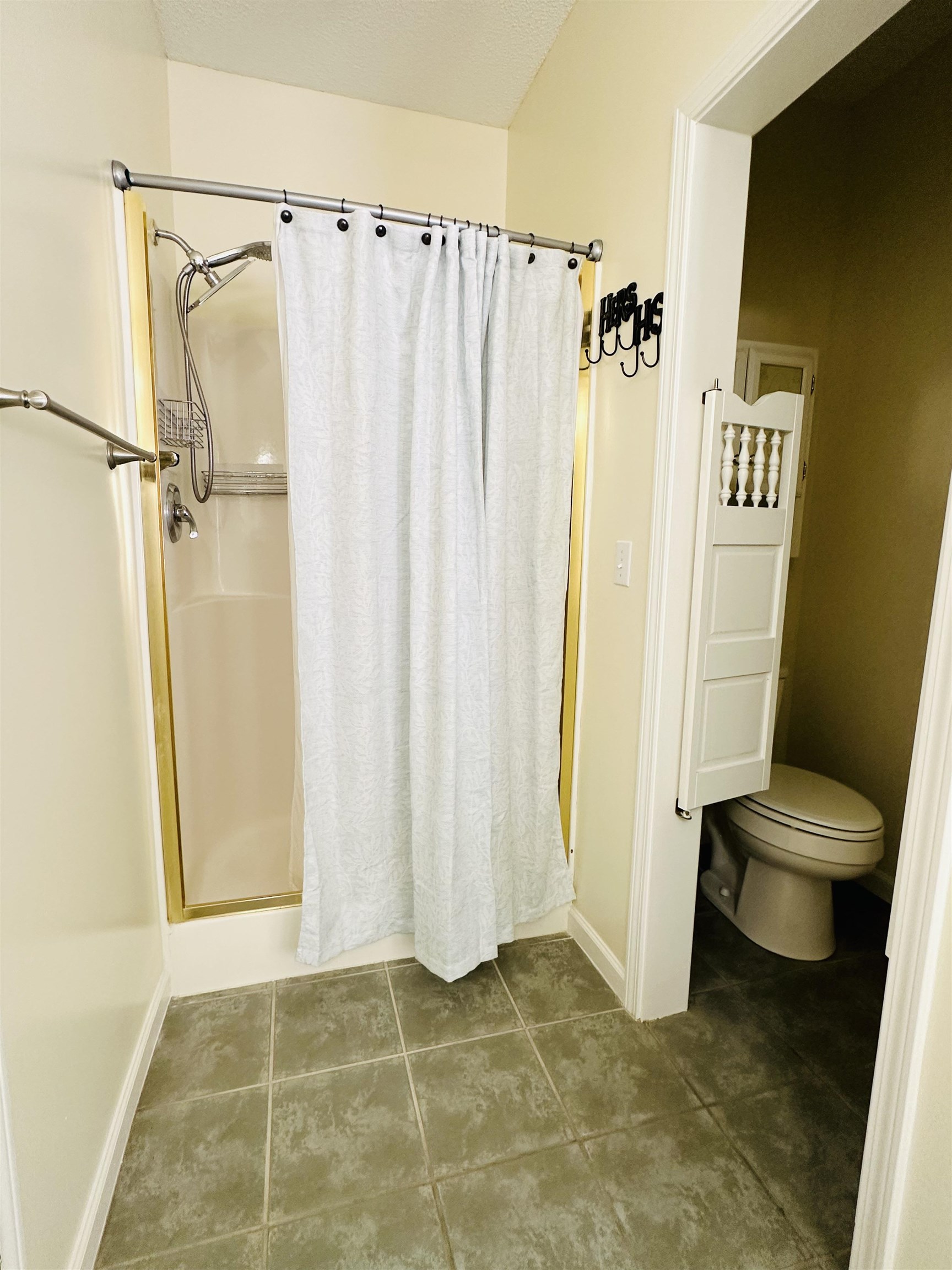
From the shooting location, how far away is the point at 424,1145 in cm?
130

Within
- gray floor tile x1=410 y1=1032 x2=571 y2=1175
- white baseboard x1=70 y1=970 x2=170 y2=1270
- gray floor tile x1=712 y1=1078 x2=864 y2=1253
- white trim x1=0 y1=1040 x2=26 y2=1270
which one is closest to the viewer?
white trim x1=0 y1=1040 x2=26 y2=1270

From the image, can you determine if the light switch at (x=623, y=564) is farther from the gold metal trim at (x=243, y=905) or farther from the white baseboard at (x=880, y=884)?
the white baseboard at (x=880, y=884)

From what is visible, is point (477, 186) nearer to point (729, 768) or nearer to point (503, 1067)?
point (729, 768)

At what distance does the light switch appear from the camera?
1615 millimetres

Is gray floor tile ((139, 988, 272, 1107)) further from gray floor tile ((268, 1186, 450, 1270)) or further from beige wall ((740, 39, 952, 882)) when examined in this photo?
beige wall ((740, 39, 952, 882))

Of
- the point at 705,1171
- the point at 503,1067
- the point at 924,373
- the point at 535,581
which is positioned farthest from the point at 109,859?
the point at 924,373

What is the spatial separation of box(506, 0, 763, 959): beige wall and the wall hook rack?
3cm

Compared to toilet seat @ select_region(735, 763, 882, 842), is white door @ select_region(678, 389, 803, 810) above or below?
above

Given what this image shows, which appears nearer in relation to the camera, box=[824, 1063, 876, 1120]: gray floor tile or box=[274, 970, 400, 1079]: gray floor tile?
box=[824, 1063, 876, 1120]: gray floor tile

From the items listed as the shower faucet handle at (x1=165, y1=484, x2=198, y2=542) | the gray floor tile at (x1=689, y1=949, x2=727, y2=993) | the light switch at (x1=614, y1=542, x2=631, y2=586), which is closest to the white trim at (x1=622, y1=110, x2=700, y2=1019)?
the light switch at (x1=614, y1=542, x2=631, y2=586)

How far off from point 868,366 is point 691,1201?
7.85 feet

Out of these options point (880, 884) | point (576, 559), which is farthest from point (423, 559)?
point (880, 884)

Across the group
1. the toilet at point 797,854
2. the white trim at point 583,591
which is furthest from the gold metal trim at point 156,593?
the toilet at point 797,854

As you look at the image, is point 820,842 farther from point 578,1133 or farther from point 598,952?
point 578,1133
